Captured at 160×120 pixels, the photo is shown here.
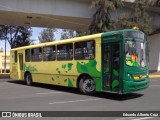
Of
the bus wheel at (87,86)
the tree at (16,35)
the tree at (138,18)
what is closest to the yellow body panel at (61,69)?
the bus wheel at (87,86)

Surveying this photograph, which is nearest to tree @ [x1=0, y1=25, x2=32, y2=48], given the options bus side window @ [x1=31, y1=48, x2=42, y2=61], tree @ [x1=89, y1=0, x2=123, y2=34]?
tree @ [x1=89, y1=0, x2=123, y2=34]

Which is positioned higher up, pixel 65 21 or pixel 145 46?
pixel 65 21

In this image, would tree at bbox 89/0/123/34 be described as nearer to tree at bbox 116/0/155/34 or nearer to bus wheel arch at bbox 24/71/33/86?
tree at bbox 116/0/155/34

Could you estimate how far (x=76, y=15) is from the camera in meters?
31.1

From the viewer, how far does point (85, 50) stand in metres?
15.6

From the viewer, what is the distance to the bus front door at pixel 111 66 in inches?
543

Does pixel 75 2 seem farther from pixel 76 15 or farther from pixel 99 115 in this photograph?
pixel 99 115

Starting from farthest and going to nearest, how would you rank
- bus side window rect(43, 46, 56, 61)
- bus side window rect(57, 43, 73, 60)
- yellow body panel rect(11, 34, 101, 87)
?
bus side window rect(43, 46, 56, 61) → bus side window rect(57, 43, 73, 60) → yellow body panel rect(11, 34, 101, 87)

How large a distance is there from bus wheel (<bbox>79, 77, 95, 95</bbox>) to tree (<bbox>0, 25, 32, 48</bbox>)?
3345 centimetres

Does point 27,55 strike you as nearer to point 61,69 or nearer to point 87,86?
point 61,69

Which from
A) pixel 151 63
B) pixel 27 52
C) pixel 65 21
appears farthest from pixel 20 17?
pixel 151 63

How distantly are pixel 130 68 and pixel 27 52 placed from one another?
977cm

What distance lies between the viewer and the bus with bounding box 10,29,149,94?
1366 cm

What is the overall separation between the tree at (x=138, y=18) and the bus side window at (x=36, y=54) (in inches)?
545
